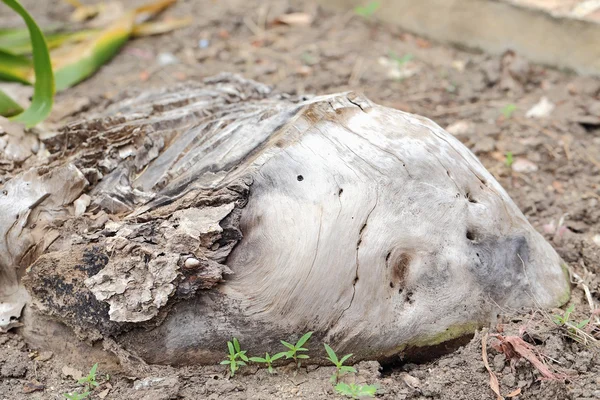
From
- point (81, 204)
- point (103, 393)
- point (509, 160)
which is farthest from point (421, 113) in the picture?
point (103, 393)

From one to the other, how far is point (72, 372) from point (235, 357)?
55cm

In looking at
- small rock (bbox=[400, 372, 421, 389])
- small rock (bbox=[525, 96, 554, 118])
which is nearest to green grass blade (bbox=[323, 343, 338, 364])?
small rock (bbox=[400, 372, 421, 389])

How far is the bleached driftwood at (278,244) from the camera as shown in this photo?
189 centimetres

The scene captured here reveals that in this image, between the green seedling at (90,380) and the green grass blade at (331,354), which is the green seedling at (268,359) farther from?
the green seedling at (90,380)

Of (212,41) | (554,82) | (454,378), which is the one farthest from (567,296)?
(212,41)

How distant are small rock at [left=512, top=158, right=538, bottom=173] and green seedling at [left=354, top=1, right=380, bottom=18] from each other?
1.56 meters

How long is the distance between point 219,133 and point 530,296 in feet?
4.02

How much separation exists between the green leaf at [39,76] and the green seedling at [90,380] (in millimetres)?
1088

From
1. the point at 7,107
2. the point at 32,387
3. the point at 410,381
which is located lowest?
the point at 32,387

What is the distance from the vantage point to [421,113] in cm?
342

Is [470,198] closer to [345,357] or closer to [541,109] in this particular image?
[345,357]

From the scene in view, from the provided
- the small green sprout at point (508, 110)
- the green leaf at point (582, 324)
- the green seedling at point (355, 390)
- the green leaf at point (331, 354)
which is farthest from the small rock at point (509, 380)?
the small green sprout at point (508, 110)

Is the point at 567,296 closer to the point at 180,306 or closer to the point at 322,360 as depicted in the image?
the point at 322,360

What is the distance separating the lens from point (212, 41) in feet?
14.0
